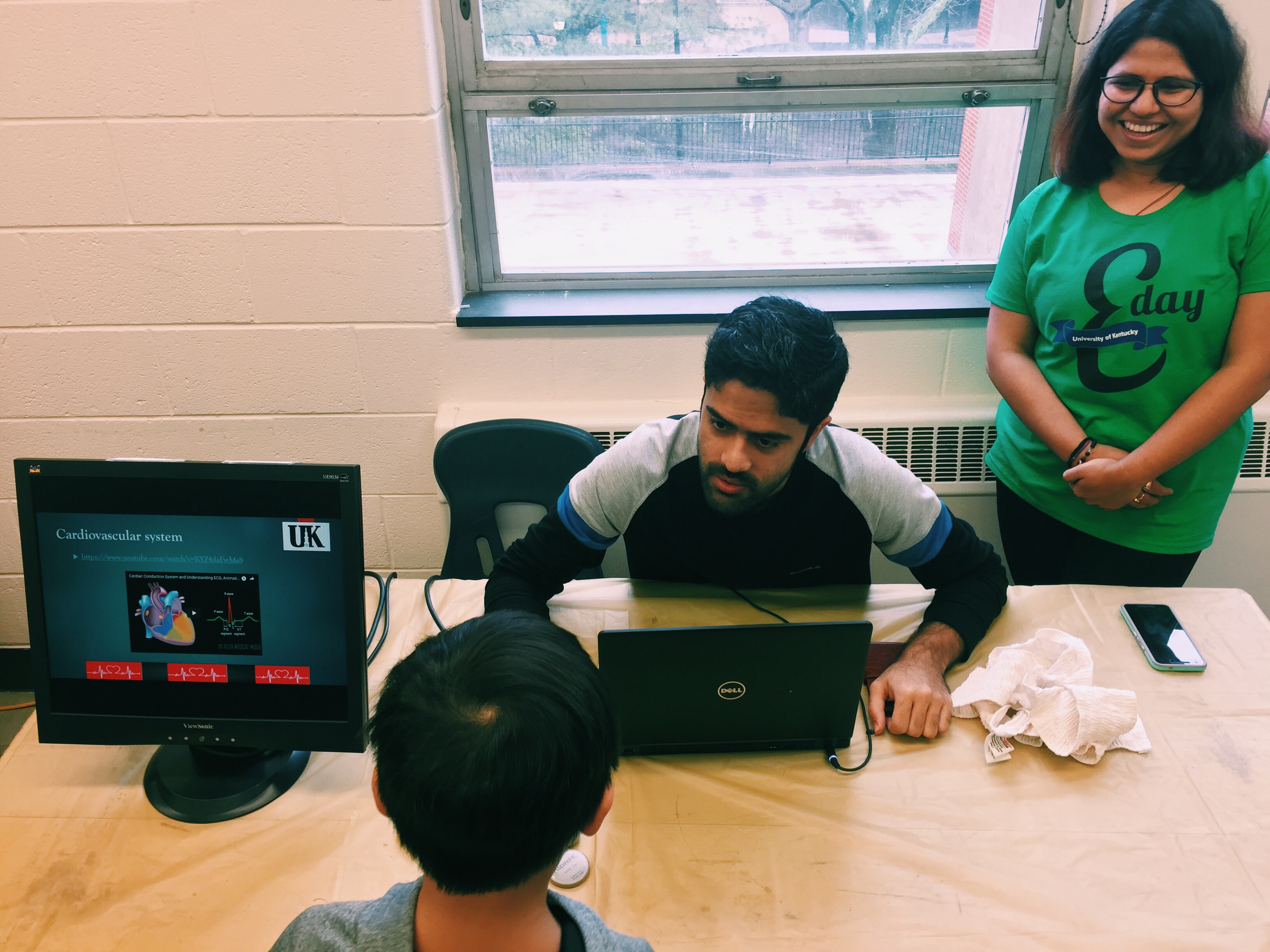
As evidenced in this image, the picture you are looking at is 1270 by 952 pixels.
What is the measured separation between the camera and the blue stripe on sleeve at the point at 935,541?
1.48m

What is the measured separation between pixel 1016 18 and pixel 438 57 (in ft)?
4.47

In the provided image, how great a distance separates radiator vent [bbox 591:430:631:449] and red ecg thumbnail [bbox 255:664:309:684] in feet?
3.70

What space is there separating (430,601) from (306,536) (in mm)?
473

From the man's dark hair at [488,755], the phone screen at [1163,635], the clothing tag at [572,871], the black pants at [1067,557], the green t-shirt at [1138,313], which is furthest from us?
the black pants at [1067,557]

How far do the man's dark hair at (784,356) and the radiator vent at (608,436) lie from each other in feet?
2.46

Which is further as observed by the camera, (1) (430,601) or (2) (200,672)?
(1) (430,601)

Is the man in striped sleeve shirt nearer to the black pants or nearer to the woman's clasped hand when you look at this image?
the woman's clasped hand

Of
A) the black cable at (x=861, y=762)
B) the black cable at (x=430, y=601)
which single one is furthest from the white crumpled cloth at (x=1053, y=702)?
the black cable at (x=430, y=601)

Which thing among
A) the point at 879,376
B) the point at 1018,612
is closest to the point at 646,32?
the point at 879,376

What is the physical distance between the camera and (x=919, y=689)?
1234 millimetres

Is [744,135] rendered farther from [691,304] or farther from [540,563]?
[540,563]

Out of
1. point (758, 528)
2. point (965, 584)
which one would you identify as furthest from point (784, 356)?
point (965, 584)

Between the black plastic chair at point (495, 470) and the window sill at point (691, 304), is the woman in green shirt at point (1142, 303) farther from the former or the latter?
the black plastic chair at point (495, 470)

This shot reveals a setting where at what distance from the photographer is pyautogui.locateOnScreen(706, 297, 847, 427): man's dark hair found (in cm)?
133
